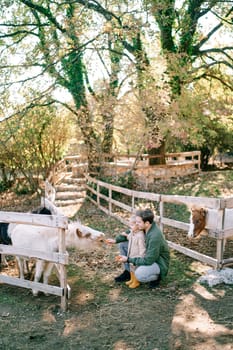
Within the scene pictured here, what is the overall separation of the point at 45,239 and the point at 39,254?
0.93 feet

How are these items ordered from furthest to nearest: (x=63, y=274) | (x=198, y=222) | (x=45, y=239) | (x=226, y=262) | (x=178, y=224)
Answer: (x=178, y=224)
(x=198, y=222)
(x=226, y=262)
(x=45, y=239)
(x=63, y=274)

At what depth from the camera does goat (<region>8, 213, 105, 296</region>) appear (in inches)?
209

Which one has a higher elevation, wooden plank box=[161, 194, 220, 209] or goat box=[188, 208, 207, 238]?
wooden plank box=[161, 194, 220, 209]

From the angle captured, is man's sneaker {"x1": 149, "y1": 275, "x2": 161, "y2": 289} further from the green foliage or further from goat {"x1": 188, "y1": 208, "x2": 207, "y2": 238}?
the green foliage

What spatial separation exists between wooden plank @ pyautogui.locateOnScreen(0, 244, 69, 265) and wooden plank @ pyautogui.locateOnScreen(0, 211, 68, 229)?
1.30 ft

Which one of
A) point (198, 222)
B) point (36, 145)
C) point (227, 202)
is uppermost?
point (36, 145)

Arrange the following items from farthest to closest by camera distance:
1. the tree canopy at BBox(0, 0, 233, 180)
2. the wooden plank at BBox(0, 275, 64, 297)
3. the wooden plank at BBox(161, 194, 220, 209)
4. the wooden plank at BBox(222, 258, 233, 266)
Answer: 1. the tree canopy at BBox(0, 0, 233, 180)
2. the wooden plank at BBox(222, 258, 233, 266)
3. the wooden plank at BBox(161, 194, 220, 209)
4. the wooden plank at BBox(0, 275, 64, 297)

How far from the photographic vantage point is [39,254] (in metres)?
5.07

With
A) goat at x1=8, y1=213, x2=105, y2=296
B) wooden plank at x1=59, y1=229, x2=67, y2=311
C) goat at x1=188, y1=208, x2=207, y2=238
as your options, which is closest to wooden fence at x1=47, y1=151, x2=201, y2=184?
goat at x1=188, y1=208, x2=207, y2=238

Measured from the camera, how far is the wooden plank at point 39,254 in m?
4.77

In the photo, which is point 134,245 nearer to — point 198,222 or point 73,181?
point 198,222

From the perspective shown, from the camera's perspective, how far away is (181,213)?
1078 centimetres

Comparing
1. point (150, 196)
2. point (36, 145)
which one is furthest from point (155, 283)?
point (36, 145)

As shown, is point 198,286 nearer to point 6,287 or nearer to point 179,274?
point 179,274
